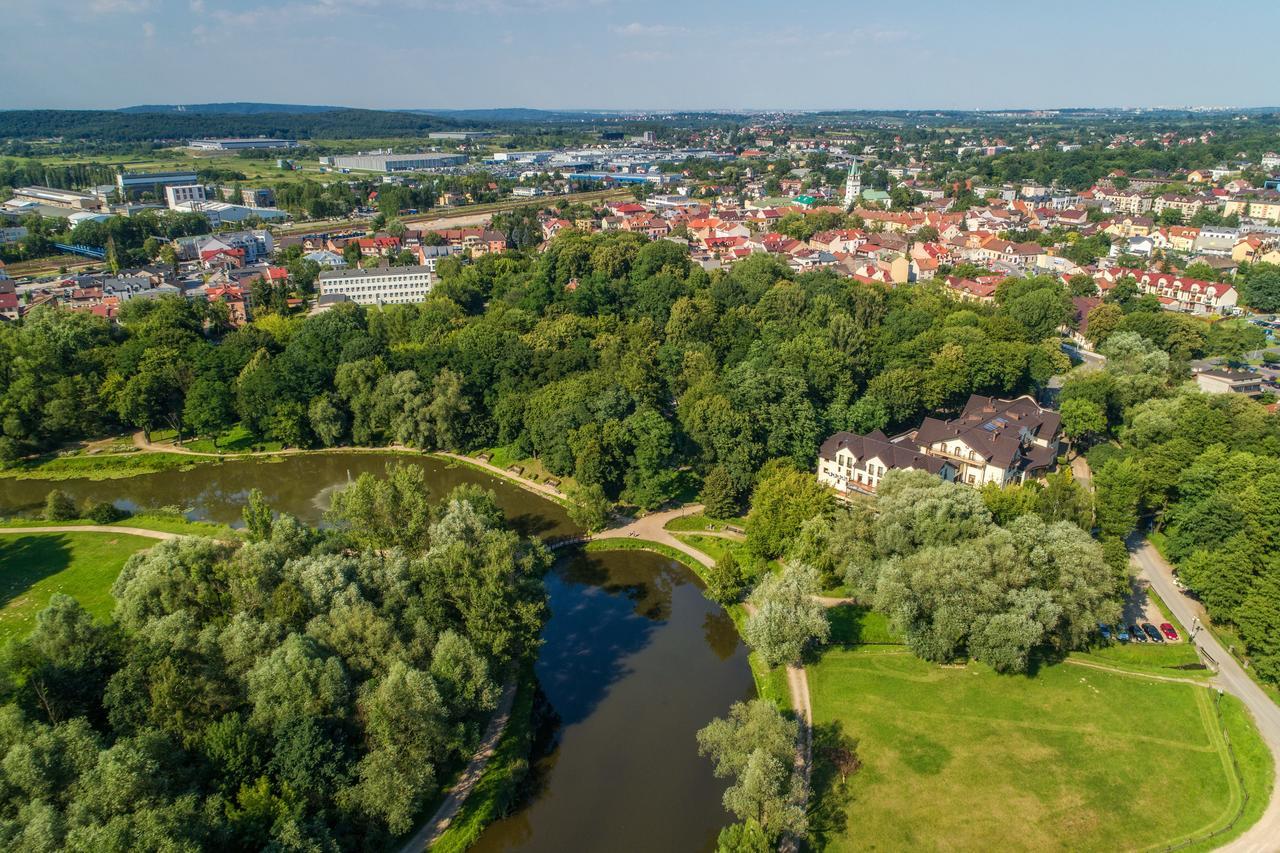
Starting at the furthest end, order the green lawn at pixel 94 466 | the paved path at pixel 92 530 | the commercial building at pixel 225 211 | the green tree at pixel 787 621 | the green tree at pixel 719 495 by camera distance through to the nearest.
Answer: the commercial building at pixel 225 211 → the green lawn at pixel 94 466 → the green tree at pixel 719 495 → the paved path at pixel 92 530 → the green tree at pixel 787 621

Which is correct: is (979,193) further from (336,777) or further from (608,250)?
(336,777)

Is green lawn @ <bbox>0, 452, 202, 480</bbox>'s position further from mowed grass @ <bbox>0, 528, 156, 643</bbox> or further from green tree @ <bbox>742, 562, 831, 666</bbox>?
green tree @ <bbox>742, 562, 831, 666</bbox>

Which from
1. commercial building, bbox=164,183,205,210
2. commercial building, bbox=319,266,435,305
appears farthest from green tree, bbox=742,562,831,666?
commercial building, bbox=164,183,205,210

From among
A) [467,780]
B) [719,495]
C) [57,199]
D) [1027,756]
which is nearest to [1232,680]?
[1027,756]

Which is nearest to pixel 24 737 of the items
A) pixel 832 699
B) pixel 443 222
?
pixel 832 699

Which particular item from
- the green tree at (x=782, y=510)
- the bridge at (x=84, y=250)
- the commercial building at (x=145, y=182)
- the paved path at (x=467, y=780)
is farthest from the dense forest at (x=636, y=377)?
the commercial building at (x=145, y=182)

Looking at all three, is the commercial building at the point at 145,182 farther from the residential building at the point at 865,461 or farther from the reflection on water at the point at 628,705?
the reflection on water at the point at 628,705
